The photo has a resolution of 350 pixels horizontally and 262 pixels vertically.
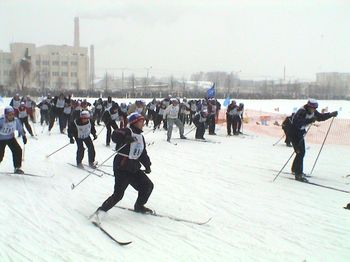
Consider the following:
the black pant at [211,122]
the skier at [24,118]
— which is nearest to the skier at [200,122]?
the black pant at [211,122]

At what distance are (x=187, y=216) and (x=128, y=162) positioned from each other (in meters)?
1.38

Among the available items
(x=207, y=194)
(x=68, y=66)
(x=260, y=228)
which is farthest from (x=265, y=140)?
(x=68, y=66)

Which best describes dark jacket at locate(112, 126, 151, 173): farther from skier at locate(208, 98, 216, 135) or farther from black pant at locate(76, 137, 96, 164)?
skier at locate(208, 98, 216, 135)

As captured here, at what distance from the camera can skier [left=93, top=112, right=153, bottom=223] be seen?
21.2 feet

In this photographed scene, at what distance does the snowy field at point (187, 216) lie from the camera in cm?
550

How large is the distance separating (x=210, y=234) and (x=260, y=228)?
2.77 ft

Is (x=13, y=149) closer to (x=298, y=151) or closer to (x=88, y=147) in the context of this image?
(x=88, y=147)

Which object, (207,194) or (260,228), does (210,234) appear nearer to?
(260,228)

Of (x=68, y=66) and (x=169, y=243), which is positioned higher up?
(x=68, y=66)

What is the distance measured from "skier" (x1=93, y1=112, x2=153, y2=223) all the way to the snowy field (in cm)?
42

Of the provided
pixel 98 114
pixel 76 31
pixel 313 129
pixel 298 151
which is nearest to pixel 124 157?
pixel 298 151

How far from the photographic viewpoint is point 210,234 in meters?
6.17

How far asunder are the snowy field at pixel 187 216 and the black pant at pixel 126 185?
33 centimetres

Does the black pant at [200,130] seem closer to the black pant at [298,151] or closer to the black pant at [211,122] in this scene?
the black pant at [211,122]
